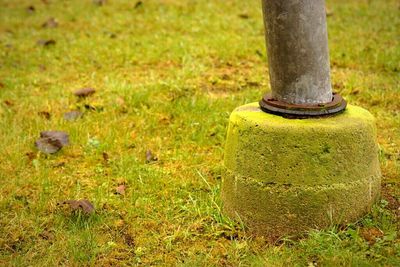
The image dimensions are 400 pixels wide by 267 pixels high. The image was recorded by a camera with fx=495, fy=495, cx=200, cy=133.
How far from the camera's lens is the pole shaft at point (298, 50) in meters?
2.15

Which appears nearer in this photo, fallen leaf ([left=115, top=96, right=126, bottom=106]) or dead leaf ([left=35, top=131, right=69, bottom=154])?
dead leaf ([left=35, top=131, right=69, bottom=154])

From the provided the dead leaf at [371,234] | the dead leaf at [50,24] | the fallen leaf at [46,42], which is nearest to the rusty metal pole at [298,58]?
the dead leaf at [371,234]

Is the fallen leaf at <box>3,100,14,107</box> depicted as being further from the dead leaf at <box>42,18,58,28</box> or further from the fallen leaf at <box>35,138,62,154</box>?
the dead leaf at <box>42,18,58,28</box>

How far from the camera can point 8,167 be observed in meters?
2.96

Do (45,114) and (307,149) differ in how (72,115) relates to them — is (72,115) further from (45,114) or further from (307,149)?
(307,149)

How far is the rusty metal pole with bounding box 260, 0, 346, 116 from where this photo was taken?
2.16 metres

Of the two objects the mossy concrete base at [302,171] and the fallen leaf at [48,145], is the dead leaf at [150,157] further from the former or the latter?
the mossy concrete base at [302,171]

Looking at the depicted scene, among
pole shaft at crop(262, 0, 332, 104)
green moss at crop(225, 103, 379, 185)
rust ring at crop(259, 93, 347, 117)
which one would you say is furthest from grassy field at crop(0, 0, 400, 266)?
pole shaft at crop(262, 0, 332, 104)

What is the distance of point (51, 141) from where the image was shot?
10.5 ft

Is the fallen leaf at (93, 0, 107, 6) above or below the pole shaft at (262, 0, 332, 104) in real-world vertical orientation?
above

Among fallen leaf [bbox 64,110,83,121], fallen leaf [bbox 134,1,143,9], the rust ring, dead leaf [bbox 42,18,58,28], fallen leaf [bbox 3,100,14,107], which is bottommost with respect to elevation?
fallen leaf [bbox 64,110,83,121]

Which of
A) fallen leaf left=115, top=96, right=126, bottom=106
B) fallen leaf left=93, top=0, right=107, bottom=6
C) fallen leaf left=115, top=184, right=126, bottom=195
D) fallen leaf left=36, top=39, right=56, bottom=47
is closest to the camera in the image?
fallen leaf left=115, top=184, right=126, bottom=195

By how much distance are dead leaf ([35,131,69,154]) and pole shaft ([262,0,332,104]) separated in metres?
1.53

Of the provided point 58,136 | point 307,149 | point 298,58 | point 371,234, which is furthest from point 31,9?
point 371,234
